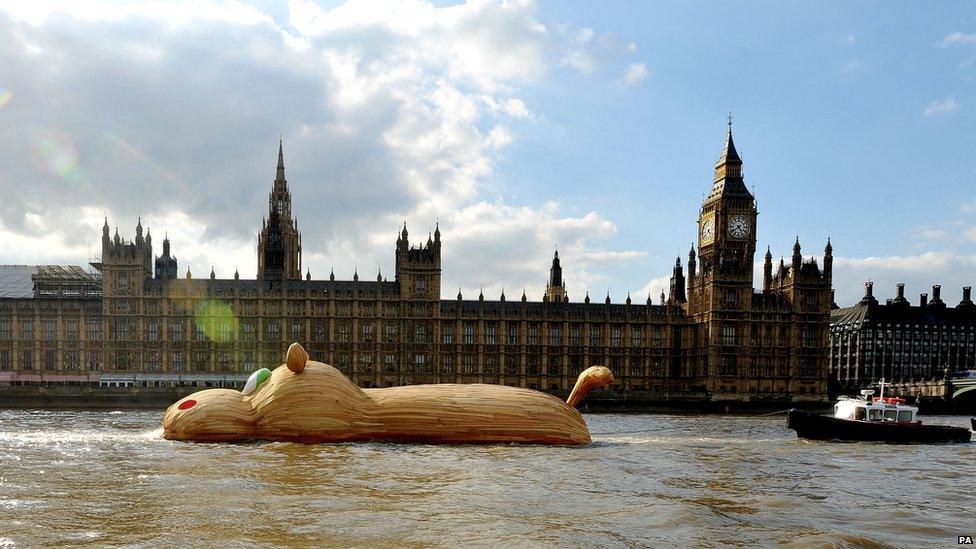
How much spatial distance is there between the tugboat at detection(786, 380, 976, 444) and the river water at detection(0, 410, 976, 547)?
10.2m

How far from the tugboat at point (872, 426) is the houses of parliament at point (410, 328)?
1485 inches

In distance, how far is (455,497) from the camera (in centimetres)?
1588

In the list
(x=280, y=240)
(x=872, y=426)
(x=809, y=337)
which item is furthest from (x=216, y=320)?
(x=872, y=426)

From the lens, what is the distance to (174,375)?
83.1 m

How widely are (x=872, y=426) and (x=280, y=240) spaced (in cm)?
7621

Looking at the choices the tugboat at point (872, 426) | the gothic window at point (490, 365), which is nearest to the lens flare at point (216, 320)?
the gothic window at point (490, 365)

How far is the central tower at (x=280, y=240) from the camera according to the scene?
9806cm

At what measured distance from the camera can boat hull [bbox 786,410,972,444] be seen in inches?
1406

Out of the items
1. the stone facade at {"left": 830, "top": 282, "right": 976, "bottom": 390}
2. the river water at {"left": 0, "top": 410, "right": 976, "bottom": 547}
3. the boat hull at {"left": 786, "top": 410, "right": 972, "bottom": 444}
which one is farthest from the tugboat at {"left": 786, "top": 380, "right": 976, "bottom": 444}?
the stone facade at {"left": 830, "top": 282, "right": 976, "bottom": 390}

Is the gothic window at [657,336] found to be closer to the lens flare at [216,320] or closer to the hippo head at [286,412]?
the lens flare at [216,320]

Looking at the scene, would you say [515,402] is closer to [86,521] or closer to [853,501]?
[853,501]

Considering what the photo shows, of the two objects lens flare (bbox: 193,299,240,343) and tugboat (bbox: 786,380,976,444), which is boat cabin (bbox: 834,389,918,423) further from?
lens flare (bbox: 193,299,240,343)

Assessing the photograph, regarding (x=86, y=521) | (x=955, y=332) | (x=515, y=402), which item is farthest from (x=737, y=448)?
(x=955, y=332)

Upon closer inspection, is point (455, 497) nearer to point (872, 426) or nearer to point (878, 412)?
point (872, 426)
